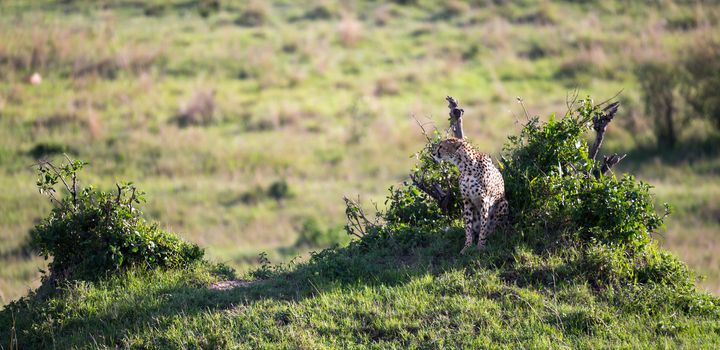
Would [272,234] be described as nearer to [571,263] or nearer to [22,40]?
[571,263]

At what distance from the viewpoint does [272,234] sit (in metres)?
18.4

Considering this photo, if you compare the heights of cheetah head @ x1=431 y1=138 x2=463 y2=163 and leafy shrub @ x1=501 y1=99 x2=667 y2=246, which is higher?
cheetah head @ x1=431 y1=138 x2=463 y2=163

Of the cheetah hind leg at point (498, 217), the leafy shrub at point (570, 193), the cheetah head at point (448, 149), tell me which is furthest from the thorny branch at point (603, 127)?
the cheetah head at point (448, 149)

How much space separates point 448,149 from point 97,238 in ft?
13.0

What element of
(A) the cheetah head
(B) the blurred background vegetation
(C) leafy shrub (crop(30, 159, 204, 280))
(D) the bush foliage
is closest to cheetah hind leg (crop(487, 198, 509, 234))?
(D) the bush foliage

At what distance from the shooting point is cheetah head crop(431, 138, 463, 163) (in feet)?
30.4

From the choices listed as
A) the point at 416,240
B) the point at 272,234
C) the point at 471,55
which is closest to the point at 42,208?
the point at 272,234

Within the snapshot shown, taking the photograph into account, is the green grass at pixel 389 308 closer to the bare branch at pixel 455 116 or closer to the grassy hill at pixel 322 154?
the grassy hill at pixel 322 154

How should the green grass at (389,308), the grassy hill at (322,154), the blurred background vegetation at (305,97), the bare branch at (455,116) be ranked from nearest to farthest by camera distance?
the green grass at (389,308), the grassy hill at (322,154), the bare branch at (455,116), the blurred background vegetation at (305,97)

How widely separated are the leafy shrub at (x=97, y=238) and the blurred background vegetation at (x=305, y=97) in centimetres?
548

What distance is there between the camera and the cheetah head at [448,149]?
9.27 meters

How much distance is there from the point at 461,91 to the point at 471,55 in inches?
123

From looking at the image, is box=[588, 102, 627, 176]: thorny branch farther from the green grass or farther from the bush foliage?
the green grass

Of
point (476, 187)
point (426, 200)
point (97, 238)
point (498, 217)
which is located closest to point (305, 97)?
point (426, 200)
